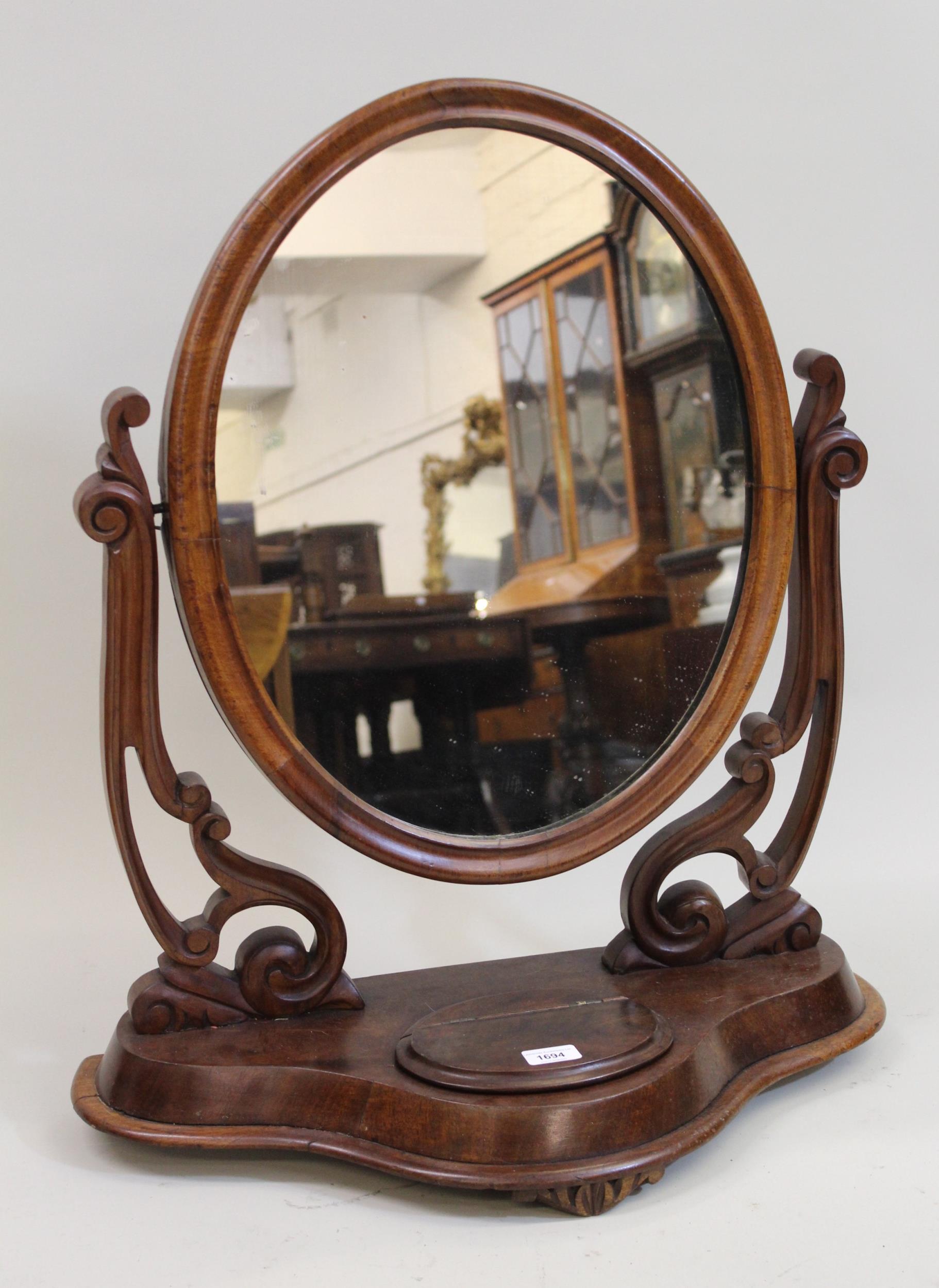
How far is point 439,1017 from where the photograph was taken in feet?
3.82

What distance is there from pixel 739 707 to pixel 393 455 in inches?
16.4

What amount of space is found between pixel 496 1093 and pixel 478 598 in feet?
1.59

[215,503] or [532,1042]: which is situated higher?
[215,503]

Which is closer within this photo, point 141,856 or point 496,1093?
point 496,1093

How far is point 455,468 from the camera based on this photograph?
131 centimetres

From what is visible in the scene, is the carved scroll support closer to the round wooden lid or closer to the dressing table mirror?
the dressing table mirror

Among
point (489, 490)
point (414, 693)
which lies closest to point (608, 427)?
point (489, 490)

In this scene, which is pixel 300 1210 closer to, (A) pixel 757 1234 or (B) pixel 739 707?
(A) pixel 757 1234

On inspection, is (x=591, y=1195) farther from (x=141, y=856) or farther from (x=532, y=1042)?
(x=141, y=856)

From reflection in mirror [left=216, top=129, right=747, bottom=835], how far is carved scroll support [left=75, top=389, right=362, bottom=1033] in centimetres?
10

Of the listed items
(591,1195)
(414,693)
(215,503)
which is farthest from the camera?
(414,693)

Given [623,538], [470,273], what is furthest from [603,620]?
[470,273]

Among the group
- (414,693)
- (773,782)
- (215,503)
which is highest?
(215,503)

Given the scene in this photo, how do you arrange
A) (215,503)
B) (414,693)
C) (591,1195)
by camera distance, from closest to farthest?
(591,1195) → (215,503) → (414,693)
